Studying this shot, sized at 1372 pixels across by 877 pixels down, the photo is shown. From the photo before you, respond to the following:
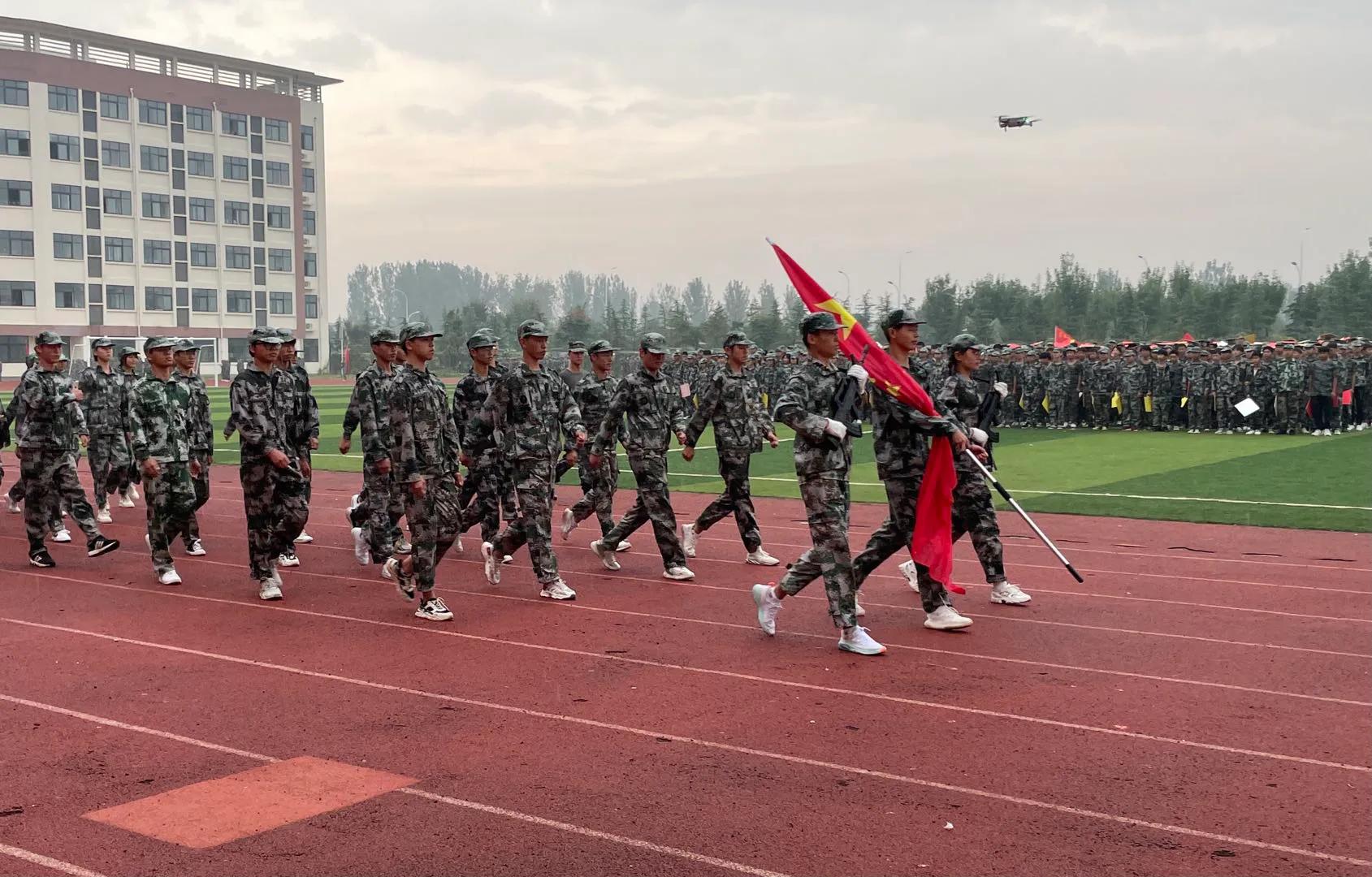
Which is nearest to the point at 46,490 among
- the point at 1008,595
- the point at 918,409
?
the point at 918,409

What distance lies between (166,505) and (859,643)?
599cm

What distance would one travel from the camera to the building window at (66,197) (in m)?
69.8

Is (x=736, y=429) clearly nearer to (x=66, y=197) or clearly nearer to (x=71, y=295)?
(x=71, y=295)

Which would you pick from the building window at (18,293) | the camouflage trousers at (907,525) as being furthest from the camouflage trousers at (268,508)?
the building window at (18,293)

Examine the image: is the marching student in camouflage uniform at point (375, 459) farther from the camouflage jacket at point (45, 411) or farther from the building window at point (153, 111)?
the building window at point (153, 111)

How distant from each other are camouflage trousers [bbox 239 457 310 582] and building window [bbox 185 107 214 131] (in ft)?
237

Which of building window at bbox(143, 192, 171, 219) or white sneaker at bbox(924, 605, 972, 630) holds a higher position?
building window at bbox(143, 192, 171, 219)

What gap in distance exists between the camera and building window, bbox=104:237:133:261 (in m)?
72.3

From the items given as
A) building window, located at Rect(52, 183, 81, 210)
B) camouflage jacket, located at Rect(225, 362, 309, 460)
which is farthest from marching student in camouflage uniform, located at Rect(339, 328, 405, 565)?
building window, located at Rect(52, 183, 81, 210)

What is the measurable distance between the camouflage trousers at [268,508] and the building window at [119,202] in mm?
69510

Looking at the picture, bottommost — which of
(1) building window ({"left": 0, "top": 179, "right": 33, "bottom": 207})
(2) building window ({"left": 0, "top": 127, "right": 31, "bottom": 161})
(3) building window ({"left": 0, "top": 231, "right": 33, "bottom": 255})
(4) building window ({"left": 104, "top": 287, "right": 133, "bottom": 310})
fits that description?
(4) building window ({"left": 104, "top": 287, "right": 133, "bottom": 310})

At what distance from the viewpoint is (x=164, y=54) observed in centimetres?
7525

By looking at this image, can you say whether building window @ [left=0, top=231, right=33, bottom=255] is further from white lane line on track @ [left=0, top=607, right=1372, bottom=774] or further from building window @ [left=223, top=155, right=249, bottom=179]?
white lane line on track @ [left=0, top=607, right=1372, bottom=774]

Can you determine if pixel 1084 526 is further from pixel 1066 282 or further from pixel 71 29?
pixel 71 29
